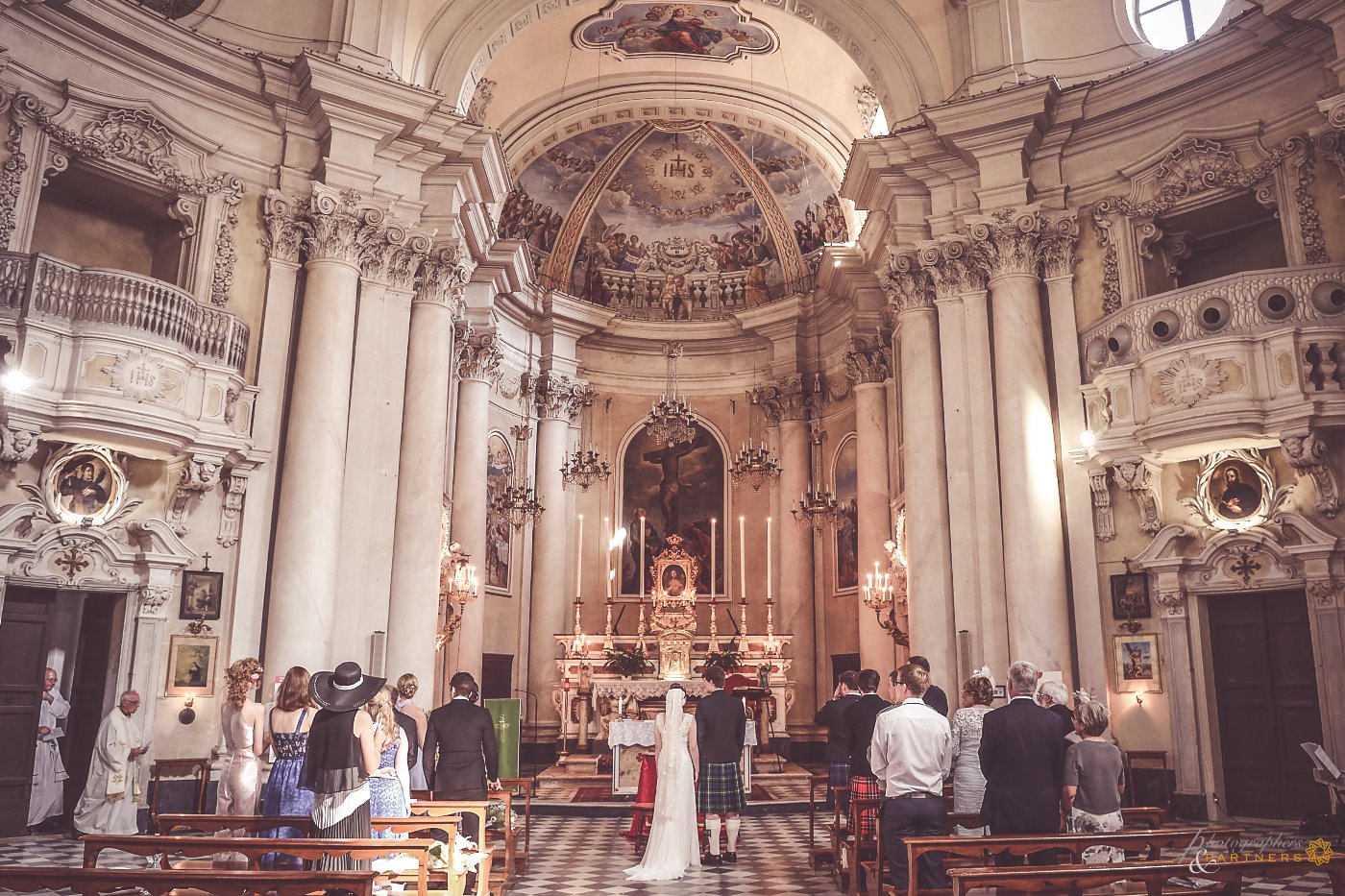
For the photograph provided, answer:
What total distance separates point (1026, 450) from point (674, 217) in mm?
12452

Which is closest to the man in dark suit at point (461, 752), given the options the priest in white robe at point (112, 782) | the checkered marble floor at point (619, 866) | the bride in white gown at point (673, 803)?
the checkered marble floor at point (619, 866)

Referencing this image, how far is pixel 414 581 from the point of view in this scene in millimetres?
13625

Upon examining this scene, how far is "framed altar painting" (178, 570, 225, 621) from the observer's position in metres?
11.8

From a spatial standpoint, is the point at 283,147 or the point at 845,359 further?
the point at 845,359

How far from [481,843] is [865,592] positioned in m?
→ 10.7

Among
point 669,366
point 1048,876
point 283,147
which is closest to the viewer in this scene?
point 1048,876

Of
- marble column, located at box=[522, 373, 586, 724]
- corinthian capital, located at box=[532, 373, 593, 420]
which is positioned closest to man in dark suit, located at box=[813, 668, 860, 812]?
marble column, located at box=[522, 373, 586, 724]

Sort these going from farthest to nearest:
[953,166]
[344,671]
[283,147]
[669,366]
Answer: [669,366] → [953,166] → [283,147] → [344,671]

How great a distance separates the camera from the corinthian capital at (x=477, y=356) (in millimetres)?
18469

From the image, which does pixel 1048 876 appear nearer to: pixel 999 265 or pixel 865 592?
pixel 999 265

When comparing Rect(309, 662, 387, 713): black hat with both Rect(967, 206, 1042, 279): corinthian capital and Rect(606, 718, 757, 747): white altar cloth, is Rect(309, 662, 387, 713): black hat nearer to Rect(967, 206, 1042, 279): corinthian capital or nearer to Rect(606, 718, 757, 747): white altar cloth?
Rect(606, 718, 757, 747): white altar cloth

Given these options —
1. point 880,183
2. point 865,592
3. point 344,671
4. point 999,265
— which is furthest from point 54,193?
point 865,592

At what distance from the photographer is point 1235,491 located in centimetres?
1191

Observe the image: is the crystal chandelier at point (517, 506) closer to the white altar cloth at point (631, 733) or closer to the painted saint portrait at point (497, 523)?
the painted saint portrait at point (497, 523)
